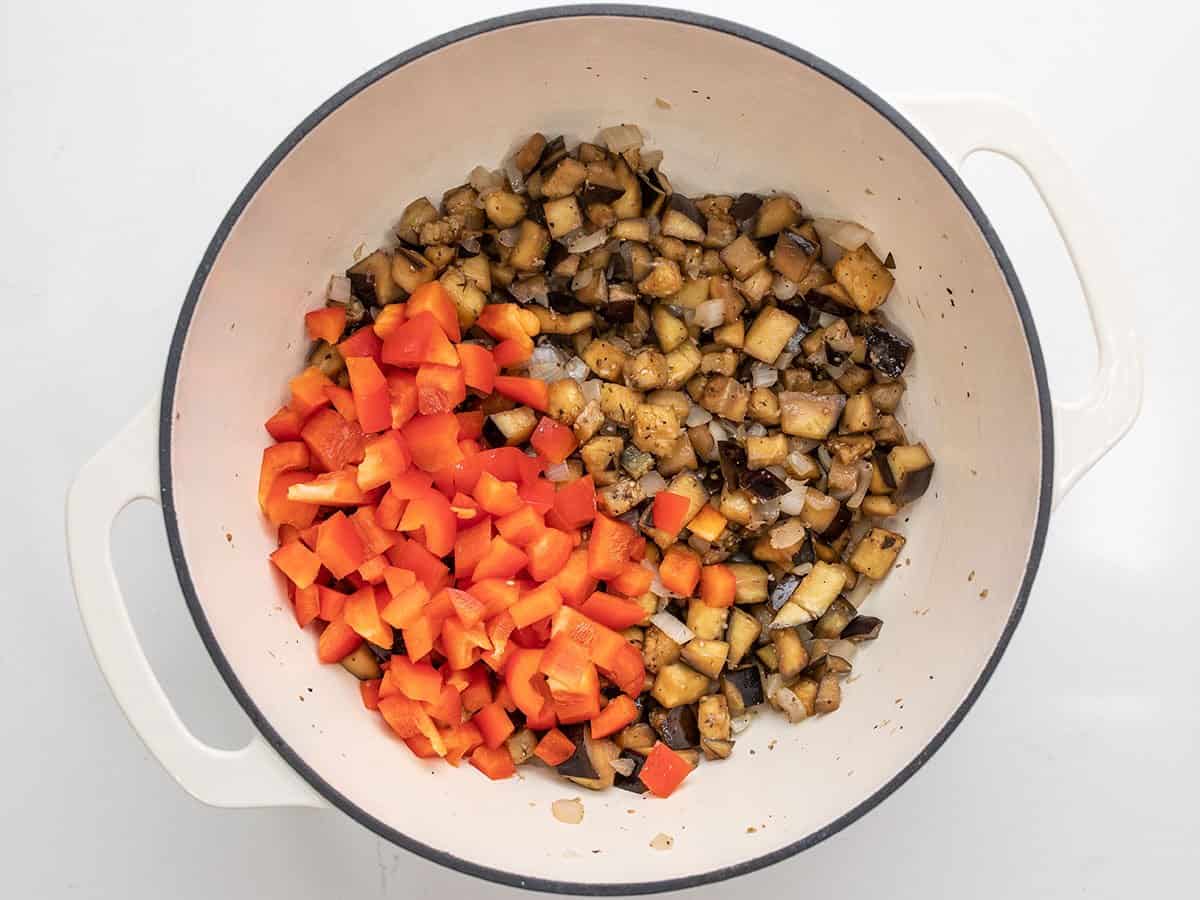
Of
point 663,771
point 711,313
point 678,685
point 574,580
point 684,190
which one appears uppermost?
point 684,190

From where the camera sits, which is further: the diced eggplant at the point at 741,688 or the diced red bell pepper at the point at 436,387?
the diced eggplant at the point at 741,688

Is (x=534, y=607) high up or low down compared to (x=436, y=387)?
down

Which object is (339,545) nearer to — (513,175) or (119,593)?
(119,593)

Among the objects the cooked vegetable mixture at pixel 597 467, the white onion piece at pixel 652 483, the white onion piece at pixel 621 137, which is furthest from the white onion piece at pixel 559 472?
the white onion piece at pixel 621 137

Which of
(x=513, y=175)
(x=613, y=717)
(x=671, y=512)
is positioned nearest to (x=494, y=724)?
(x=613, y=717)

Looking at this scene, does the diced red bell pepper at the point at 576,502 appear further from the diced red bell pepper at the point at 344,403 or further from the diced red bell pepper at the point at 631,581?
the diced red bell pepper at the point at 344,403

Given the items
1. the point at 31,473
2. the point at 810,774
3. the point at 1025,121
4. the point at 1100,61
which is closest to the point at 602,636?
the point at 810,774
